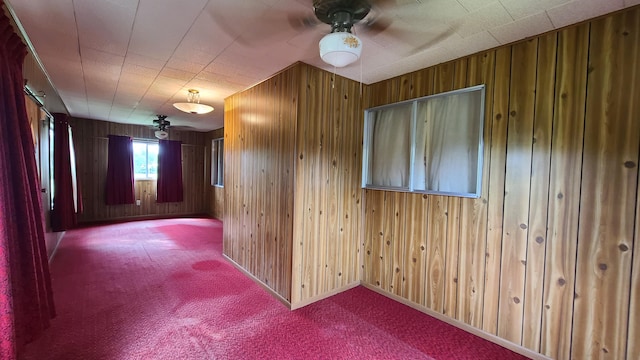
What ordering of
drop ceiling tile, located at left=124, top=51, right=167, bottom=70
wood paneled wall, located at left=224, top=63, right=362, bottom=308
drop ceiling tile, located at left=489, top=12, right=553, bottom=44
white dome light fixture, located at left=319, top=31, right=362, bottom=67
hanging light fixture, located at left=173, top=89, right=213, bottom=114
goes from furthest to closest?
hanging light fixture, located at left=173, top=89, right=213, bottom=114, wood paneled wall, located at left=224, top=63, right=362, bottom=308, drop ceiling tile, located at left=124, top=51, right=167, bottom=70, drop ceiling tile, located at left=489, top=12, right=553, bottom=44, white dome light fixture, located at left=319, top=31, right=362, bottom=67

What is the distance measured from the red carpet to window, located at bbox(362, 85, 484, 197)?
1.24 metres

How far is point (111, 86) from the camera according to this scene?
134 inches

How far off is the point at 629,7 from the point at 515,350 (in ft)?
7.87

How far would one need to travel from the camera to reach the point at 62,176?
4645mm

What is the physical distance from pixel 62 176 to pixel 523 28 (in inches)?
261

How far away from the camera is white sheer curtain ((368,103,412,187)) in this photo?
2768 mm

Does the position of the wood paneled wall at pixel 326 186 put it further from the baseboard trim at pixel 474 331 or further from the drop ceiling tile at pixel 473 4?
the drop ceiling tile at pixel 473 4

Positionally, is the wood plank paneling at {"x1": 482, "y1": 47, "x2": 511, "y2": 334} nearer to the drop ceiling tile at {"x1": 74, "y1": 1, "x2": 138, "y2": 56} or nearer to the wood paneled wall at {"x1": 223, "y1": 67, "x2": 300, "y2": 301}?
the wood paneled wall at {"x1": 223, "y1": 67, "x2": 300, "y2": 301}

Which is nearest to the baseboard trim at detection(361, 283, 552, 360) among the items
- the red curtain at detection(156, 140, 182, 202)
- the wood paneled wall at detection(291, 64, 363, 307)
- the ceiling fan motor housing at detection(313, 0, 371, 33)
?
the wood paneled wall at detection(291, 64, 363, 307)

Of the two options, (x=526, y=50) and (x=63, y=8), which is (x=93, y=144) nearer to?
(x=63, y=8)

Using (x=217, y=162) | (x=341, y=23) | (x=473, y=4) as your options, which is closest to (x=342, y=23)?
(x=341, y=23)

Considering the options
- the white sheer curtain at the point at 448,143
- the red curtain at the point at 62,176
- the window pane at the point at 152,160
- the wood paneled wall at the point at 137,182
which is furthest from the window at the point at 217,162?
the white sheer curtain at the point at 448,143

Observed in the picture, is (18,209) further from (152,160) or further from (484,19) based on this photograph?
(152,160)

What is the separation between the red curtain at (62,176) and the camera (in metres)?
4.47
